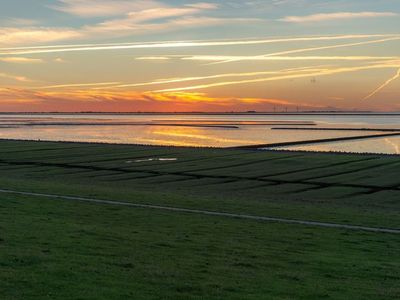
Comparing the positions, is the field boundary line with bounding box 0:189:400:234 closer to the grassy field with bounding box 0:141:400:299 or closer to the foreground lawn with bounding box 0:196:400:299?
the grassy field with bounding box 0:141:400:299

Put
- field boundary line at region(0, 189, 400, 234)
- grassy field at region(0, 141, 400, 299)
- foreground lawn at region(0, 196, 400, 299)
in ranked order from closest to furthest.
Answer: foreground lawn at region(0, 196, 400, 299)
grassy field at region(0, 141, 400, 299)
field boundary line at region(0, 189, 400, 234)

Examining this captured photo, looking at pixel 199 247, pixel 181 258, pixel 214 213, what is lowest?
pixel 214 213

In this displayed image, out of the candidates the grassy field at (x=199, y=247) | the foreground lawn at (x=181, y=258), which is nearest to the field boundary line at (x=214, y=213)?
the grassy field at (x=199, y=247)

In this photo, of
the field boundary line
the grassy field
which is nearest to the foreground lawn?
the grassy field

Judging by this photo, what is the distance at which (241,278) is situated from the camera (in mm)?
16219

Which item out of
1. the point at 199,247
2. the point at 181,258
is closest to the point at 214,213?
the point at 199,247

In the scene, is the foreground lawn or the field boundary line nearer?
the foreground lawn

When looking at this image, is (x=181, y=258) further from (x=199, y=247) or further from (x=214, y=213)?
(x=214, y=213)

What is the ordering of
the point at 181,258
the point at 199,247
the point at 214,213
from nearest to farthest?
1. the point at 181,258
2. the point at 199,247
3. the point at 214,213

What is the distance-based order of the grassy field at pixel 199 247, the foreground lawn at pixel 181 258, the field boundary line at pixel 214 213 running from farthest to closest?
the field boundary line at pixel 214 213 < the grassy field at pixel 199 247 < the foreground lawn at pixel 181 258

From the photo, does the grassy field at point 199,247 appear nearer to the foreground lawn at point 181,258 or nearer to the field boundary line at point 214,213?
the foreground lawn at point 181,258

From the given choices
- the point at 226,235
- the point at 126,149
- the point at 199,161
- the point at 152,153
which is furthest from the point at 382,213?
the point at 126,149

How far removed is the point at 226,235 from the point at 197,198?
14.4 metres

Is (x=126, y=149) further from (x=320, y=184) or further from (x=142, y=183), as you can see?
(x=320, y=184)
